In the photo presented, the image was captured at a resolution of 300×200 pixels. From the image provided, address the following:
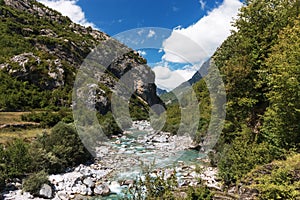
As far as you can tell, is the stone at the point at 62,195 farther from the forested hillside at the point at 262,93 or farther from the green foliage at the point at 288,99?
the green foliage at the point at 288,99

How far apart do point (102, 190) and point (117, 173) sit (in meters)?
4.61

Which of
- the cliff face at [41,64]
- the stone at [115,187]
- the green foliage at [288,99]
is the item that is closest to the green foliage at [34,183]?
the stone at [115,187]

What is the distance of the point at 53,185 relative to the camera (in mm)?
15750

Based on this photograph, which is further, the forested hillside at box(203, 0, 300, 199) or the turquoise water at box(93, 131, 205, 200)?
the turquoise water at box(93, 131, 205, 200)

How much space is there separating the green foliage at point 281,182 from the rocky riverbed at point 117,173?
210cm

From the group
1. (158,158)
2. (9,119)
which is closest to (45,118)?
(9,119)

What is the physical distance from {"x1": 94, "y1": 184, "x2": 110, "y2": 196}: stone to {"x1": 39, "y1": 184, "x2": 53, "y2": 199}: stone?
8.18 ft

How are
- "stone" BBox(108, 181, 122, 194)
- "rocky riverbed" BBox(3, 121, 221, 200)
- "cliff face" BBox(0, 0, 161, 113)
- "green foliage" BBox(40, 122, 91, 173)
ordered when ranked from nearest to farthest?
1. "rocky riverbed" BBox(3, 121, 221, 200)
2. "stone" BBox(108, 181, 122, 194)
3. "green foliage" BBox(40, 122, 91, 173)
4. "cliff face" BBox(0, 0, 161, 113)

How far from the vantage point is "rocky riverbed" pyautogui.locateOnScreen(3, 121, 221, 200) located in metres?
14.8

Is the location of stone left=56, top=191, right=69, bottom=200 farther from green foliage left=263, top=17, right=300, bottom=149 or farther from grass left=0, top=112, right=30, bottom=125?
grass left=0, top=112, right=30, bottom=125

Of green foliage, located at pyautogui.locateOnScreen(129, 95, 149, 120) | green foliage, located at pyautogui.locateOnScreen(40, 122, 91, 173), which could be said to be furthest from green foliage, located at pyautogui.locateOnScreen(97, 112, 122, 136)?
green foliage, located at pyautogui.locateOnScreen(129, 95, 149, 120)

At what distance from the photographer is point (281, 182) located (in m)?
7.91

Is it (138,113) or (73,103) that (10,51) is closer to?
(73,103)

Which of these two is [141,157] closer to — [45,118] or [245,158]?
[245,158]
